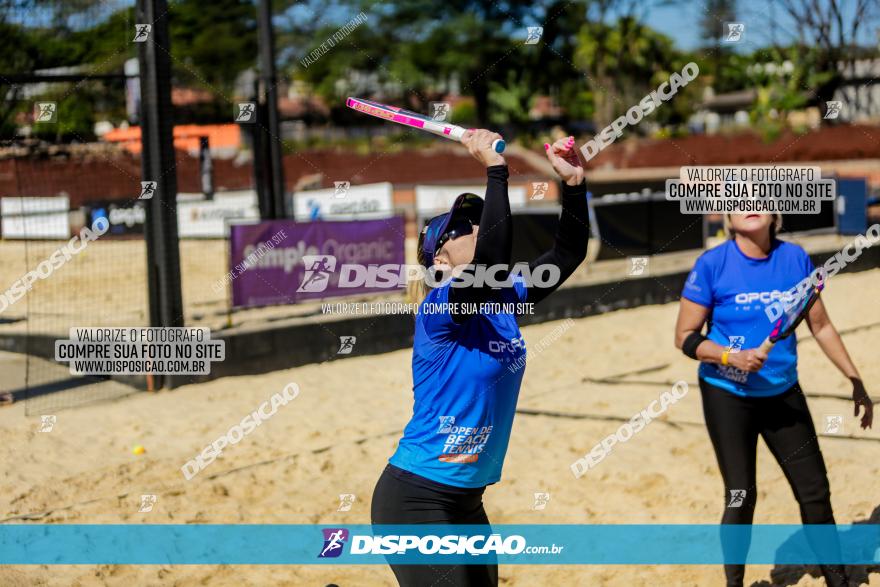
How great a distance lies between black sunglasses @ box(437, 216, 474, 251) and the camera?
10.8 feet

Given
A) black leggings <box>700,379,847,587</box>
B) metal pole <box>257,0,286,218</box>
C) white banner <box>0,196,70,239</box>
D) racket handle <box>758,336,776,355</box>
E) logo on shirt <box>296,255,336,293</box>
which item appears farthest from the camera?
white banner <box>0,196,70,239</box>

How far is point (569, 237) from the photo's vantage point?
3.49 metres

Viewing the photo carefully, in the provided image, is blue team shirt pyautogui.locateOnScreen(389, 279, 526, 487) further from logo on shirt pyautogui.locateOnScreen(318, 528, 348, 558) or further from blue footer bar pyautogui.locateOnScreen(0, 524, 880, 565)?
logo on shirt pyautogui.locateOnScreen(318, 528, 348, 558)

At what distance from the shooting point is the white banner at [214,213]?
22.2 m

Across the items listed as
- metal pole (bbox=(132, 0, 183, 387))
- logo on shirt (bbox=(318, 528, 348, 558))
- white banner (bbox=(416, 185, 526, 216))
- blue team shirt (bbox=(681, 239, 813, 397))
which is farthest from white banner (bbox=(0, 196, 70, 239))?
blue team shirt (bbox=(681, 239, 813, 397))

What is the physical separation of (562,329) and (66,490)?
7132 mm

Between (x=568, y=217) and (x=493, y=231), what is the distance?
59cm

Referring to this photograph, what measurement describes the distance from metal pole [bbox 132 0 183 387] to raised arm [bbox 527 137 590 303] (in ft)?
24.5

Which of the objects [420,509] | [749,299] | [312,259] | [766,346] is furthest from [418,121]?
[312,259]

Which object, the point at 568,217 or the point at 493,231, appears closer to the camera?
the point at 493,231

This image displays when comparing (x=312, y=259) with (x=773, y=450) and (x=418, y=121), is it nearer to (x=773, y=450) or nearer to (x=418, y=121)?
(x=773, y=450)

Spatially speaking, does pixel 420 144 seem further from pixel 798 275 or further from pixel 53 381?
pixel 798 275

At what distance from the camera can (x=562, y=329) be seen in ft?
41.5

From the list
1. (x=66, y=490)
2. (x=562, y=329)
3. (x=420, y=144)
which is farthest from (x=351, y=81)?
(x=66, y=490)
